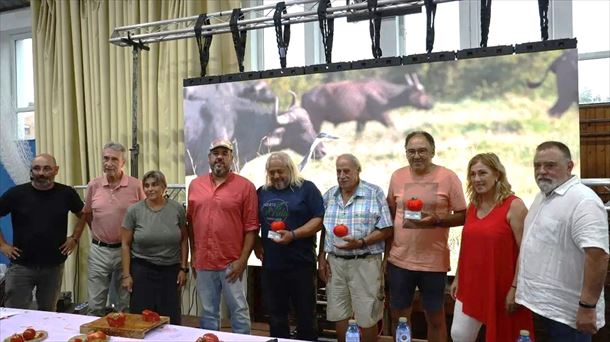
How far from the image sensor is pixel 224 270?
2.80 m

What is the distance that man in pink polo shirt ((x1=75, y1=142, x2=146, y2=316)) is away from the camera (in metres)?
3.09

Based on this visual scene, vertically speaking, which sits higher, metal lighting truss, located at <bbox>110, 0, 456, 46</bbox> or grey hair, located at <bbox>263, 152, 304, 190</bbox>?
metal lighting truss, located at <bbox>110, 0, 456, 46</bbox>

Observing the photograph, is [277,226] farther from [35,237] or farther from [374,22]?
[35,237]

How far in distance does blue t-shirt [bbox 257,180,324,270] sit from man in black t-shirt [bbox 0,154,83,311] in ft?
4.43

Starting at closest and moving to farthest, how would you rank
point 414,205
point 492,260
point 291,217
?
point 492,260, point 414,205, point 291,217

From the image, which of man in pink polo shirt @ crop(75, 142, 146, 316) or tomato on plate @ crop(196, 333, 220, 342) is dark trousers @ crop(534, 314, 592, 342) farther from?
man in pink polo shirt @ crop(75, 142, 146, 316)

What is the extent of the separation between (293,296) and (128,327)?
102cm

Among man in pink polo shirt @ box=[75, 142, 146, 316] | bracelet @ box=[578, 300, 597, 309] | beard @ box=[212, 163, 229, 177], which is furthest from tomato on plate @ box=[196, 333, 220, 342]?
man in pink polo shirt @ box=[75, 142, 146, 316]

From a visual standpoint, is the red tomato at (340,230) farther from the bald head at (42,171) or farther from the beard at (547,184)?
the bald head at (42,171)

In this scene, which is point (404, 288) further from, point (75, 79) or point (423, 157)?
point (75, 79)

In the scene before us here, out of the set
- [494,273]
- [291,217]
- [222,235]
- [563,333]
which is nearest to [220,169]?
[222,235]

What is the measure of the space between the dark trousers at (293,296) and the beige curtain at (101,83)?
1.91m

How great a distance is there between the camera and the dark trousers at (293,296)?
8.85 feet

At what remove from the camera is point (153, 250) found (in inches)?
109
